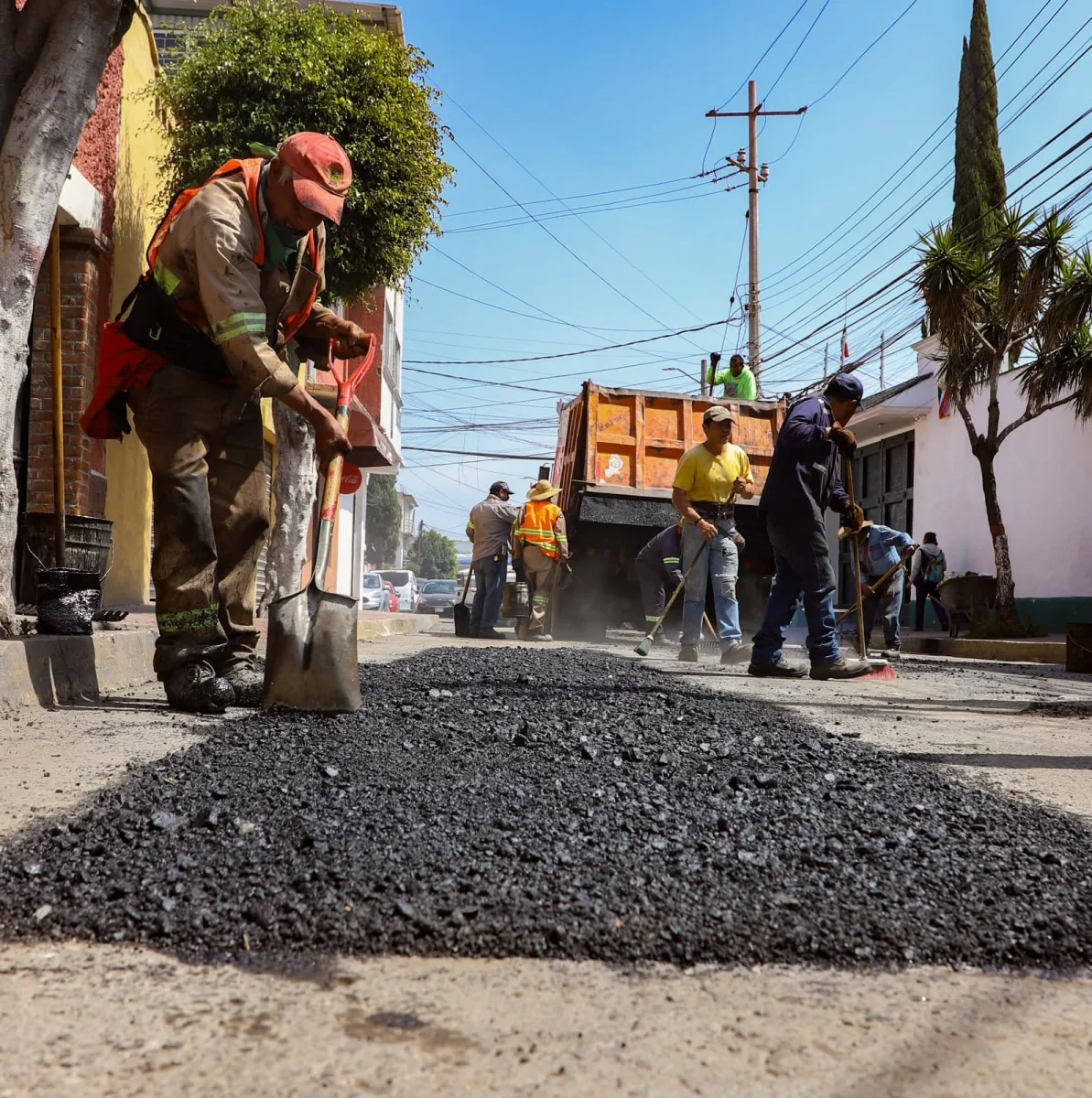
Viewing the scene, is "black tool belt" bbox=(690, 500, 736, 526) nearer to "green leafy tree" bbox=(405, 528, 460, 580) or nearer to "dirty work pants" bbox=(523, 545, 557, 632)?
"dirty work pants" bbox=(523, 545, 557, 632)

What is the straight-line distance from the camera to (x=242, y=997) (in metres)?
1.43

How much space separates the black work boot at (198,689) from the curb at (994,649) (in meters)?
9.94

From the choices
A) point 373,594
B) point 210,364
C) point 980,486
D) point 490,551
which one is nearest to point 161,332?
point 210,364

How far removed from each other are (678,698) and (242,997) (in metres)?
3.35

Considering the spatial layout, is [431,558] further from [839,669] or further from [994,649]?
[839,669]

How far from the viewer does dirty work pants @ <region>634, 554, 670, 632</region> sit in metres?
10.6

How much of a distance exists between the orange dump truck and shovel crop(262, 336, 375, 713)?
24.9 ft

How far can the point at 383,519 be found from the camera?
7619 cm

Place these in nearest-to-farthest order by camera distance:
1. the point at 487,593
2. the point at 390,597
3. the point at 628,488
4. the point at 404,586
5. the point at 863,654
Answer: the point at 863,654
the point at 628,488
the point at 487,593
the point at 390,597
the point at 404,586

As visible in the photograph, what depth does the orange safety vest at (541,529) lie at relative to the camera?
11344 millimetres

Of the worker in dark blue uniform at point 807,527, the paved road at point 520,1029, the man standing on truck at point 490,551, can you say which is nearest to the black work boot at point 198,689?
the paved road at point 520,1029

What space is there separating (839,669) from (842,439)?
57.2 inches

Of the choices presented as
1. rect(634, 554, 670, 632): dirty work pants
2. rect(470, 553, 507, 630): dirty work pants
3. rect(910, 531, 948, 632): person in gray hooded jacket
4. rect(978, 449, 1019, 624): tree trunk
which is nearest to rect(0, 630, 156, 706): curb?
rect(634, 554, 670, 632): dirty work pants

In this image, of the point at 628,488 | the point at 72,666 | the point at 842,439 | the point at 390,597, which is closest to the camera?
the point at 72,666
